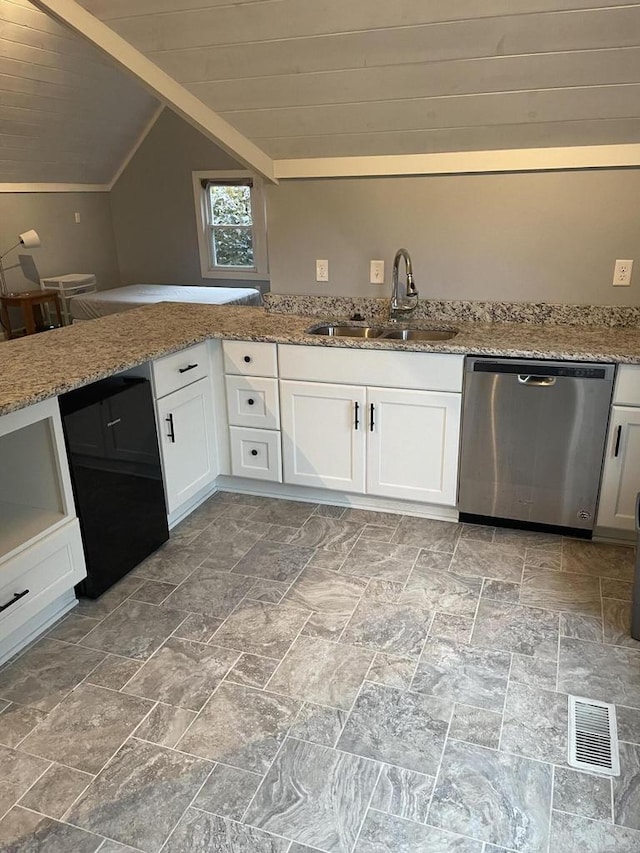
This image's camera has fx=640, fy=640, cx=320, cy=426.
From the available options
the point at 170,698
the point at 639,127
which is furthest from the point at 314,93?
the point at 170,698

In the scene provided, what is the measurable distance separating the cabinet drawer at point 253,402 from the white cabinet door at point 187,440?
0.11 metres

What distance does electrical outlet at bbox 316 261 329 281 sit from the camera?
3.34m

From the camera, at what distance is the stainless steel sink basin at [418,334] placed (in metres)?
3.08

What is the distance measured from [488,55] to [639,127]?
2.55 ft

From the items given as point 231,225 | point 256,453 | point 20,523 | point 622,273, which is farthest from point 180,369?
point 231,225

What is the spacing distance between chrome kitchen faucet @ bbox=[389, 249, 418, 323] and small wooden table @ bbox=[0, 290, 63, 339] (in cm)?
499

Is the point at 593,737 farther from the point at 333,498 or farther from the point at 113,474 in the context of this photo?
the point at 113,474

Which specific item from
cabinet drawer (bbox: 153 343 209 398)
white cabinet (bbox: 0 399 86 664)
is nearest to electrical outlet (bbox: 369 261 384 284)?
cabinet drawer (bbox: 153 343 209 398)

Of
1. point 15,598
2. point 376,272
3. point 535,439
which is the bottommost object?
point 15,598

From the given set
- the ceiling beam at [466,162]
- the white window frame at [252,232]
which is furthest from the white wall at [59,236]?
the ceiling beam at [466,162]

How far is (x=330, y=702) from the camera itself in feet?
6.34

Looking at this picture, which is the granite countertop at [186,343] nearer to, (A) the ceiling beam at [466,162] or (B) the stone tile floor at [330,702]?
(A) the ceiling beam at [466,162]

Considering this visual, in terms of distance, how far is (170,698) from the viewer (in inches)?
77.0

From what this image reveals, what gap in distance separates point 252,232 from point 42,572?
20.2 ft
